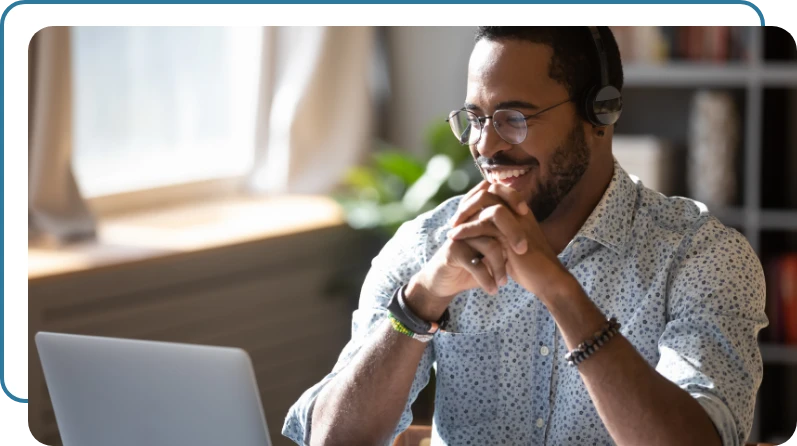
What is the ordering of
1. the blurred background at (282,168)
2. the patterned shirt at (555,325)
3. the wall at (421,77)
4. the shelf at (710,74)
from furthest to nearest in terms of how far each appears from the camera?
1. the wall at (421,77)
2. the shelf at (710,74)
3. the blurred background at (282,168)
4. the patterned shirt at (555,325)

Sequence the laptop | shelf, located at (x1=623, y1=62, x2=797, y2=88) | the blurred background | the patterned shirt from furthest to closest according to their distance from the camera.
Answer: shelf, located at (x1=623, y1=62, x2=797, y2=88) → the blurred background → the patterned shirt → the laptop

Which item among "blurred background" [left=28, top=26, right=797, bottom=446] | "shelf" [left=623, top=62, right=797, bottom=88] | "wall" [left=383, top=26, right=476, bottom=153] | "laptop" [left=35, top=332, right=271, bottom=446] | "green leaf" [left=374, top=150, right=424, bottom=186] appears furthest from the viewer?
"wall" [left=383, top=26, right=476, bottom=153]

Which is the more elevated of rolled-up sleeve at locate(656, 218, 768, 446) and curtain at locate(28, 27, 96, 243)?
curtain at locate(28, 27, 96, 243)

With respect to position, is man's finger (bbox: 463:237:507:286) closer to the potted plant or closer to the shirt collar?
the shirt collar

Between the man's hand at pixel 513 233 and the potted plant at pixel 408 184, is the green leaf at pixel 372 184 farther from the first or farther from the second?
the man's hand at pixel 513 233

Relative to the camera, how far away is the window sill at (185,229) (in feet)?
7.13

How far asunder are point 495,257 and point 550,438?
289 mm

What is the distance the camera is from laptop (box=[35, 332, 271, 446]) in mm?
958

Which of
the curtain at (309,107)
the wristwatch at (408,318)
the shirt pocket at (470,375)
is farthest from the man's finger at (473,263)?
the curtain at (309,107)

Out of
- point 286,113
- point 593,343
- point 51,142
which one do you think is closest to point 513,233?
point 593,343

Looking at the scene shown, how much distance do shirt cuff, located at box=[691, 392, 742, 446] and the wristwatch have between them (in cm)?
30

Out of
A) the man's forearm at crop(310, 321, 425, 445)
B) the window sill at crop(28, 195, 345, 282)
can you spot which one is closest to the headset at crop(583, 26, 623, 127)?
the man's forearm at crop(310, 321, 425, 445)

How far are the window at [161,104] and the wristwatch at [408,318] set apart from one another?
4.88 ft

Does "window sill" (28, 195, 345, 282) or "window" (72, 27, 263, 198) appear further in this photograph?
"window" (72, 27, 263, 198)
